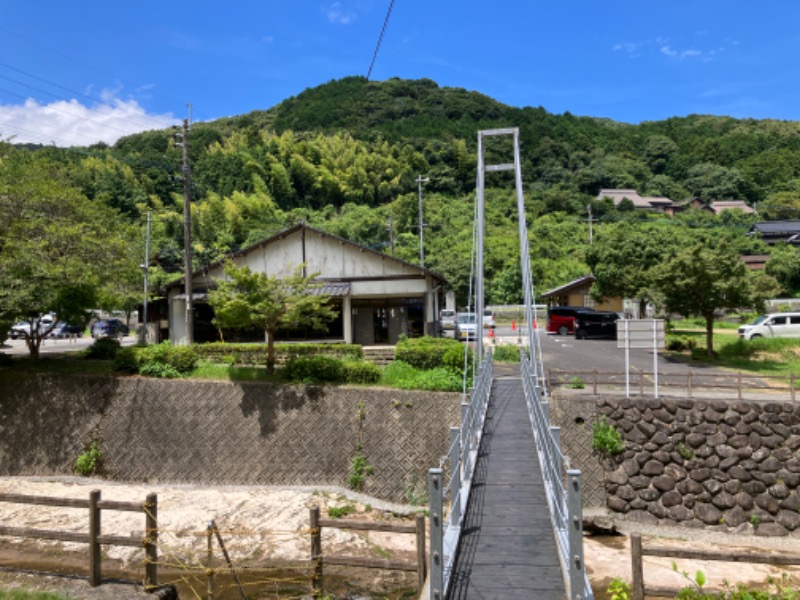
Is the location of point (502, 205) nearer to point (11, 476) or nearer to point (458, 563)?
point (11, 476)

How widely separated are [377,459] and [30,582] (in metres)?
7.81

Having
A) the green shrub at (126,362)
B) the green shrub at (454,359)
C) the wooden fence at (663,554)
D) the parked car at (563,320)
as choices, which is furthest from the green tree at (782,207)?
the wooden fence at (663,554)

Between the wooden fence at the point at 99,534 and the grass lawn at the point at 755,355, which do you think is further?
the grass lawn at the point at 755,355

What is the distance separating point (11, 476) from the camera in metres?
14.6

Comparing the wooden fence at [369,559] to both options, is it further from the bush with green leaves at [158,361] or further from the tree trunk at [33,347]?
the tree trunk at [33,347]

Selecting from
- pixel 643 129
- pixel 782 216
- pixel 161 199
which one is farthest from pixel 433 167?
pixel 643 129

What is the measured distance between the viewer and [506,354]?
20750 millimetres

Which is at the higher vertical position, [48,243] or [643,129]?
[643,129]

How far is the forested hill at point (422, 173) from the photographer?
153ft

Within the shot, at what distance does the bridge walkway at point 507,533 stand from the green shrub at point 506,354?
1044cm

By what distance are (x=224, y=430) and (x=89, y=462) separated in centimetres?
396

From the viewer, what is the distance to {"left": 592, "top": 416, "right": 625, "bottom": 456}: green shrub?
1259 centimetres

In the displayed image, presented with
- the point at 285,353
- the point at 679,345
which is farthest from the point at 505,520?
the point at 679,345

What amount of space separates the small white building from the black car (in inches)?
391
